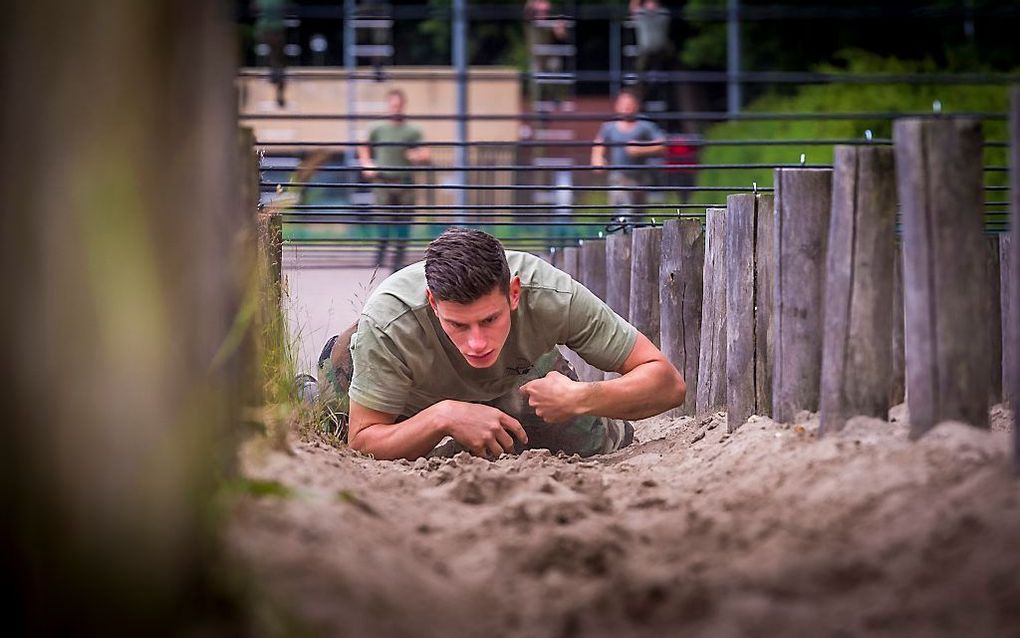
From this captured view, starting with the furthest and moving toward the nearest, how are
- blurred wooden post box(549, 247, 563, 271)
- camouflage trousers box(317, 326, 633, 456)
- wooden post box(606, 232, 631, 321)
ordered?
blurred wooden post box(549, 247, 563, 271) → wooden post box(606, 232, 631, 321) → camouflage trousers box(317, 326, 633, 456)

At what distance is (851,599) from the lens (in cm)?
290

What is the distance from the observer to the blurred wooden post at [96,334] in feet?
8.07

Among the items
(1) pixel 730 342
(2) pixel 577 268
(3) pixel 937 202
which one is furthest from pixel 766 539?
(2) pixel 577 268

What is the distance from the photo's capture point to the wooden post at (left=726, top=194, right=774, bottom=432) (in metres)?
5.87

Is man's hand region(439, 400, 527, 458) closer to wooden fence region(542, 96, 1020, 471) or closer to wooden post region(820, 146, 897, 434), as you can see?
wooden fence region(542, 96, 1020, 471)

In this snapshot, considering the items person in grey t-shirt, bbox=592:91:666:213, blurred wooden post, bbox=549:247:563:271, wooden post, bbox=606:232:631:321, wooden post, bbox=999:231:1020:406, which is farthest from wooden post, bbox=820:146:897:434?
person in grey t-shirt, bbox=592:91:666:213

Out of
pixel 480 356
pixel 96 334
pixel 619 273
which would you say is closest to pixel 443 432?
pixel 480 356

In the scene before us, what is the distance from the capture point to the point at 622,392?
20.7 ft

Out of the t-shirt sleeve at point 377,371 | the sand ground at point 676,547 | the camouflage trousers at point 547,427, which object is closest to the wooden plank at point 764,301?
the sand ground at point 676,547

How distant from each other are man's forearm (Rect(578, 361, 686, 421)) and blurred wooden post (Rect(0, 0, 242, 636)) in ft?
11.9

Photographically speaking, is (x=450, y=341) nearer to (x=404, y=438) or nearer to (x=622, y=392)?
(x=404, y=438)

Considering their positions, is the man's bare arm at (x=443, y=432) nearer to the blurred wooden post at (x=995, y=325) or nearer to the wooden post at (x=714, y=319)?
the wooden post at (x=714, y=319)

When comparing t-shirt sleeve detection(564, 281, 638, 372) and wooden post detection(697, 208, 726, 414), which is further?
t-shirt sleeve detection(564, 281, 638, 372)

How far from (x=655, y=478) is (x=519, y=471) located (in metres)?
0.54
